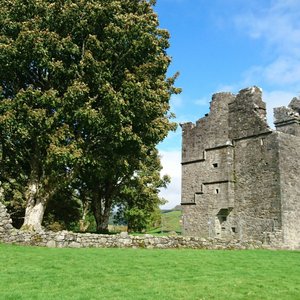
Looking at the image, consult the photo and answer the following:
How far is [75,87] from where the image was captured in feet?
61.5

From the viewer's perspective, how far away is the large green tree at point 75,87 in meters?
18.8

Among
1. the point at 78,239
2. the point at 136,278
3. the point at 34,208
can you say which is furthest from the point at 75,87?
the point at 136,278

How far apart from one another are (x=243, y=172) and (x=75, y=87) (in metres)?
15.1

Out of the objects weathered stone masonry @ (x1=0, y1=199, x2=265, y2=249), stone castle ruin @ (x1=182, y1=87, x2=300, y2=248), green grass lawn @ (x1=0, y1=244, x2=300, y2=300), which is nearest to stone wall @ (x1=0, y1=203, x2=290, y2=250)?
weathered stone masonry @ (x1=0, y1=199, x2=265, y2=249)

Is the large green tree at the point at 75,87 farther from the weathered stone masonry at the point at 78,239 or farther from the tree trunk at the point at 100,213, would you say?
the tree trunk at the point at 100,213

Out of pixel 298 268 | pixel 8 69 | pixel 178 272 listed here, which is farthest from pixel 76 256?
pixel 8 69

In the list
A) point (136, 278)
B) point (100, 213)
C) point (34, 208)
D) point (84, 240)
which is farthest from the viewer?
point (100, 213)

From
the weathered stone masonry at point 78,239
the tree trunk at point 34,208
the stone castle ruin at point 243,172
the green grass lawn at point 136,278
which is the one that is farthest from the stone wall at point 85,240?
the stone castle ruin at point 243,172

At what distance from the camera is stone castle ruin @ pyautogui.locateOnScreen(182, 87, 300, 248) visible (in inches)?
1037

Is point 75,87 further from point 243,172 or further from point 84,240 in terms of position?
point 243,172

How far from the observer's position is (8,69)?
1983 cm

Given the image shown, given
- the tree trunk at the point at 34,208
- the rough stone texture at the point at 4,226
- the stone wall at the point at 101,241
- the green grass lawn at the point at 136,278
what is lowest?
the green grass lawn at the point at 136,278

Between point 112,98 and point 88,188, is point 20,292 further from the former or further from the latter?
point 88,188

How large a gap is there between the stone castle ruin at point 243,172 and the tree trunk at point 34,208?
→ 1395 centimetres
